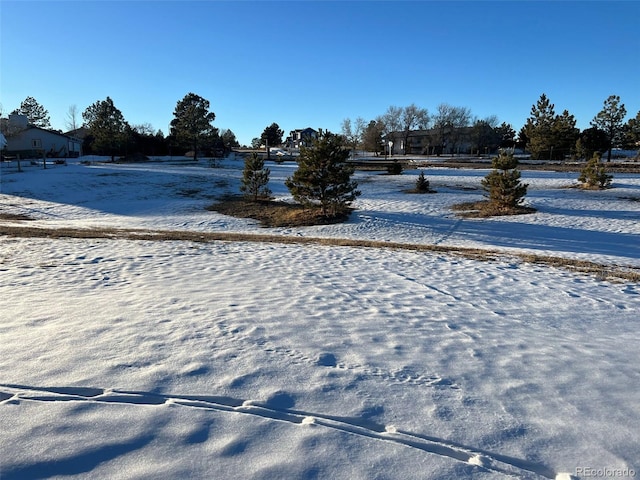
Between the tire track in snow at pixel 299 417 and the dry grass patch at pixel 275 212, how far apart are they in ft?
46.6

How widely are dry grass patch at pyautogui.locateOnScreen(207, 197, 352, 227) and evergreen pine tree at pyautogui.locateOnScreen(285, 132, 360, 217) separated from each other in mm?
922

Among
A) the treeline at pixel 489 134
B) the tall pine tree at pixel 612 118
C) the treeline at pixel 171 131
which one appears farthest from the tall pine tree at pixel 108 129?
the tall pine tree at pixel 612 118

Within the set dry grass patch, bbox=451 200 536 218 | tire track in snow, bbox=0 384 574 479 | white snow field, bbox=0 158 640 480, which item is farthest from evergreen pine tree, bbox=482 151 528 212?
tire track in snow, bbox=0 384 574 479

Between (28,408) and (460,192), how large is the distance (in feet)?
78.5

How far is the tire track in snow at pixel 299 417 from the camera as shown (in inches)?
100

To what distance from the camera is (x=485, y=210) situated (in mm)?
18344

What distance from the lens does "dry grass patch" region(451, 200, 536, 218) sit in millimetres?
17500

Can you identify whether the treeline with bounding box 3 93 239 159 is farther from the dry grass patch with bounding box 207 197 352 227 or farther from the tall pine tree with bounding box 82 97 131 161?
the dry grass patch with bounding box 207 197 352 227

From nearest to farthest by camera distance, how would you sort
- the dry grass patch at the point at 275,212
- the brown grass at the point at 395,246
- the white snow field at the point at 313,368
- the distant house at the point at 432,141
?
the white snow field at the point at 313,368, the brown grass at the point at 395,246, the dry grass patch at the point at 275,212, the distant house at the point at 432,141

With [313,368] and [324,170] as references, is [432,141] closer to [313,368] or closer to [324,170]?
[324,170]

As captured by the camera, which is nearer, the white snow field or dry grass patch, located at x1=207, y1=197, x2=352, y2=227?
the white snow field

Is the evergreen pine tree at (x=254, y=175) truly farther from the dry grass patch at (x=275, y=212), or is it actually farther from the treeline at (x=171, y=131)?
the treeline at (x=171, y=131)

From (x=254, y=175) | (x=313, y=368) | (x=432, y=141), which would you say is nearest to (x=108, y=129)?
(x=254, y=175)

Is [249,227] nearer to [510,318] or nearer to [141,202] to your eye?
[141,202]
